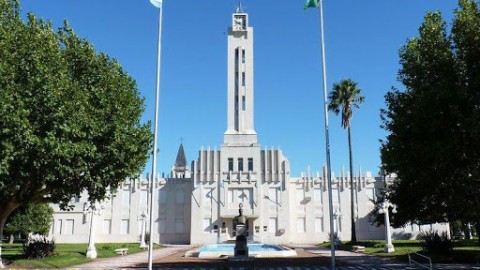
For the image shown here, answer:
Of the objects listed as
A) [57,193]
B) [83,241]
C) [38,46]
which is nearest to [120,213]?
[83,241]

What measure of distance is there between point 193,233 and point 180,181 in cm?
827

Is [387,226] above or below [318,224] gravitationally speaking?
above

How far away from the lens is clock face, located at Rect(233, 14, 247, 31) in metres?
65.0

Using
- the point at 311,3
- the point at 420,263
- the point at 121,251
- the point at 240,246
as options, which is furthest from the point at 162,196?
the point at 311,3

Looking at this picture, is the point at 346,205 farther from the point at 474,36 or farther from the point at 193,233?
the point at 474,36

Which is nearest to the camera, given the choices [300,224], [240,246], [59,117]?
[59,117]

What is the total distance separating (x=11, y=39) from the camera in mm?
18203

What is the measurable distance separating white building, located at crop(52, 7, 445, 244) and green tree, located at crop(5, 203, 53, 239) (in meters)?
6.24

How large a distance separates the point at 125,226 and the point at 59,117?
47.3 m

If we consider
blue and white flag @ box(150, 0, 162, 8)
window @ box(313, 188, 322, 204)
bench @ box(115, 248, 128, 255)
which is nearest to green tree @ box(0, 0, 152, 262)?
blue and white flag @ box(150, 0, 162, 8)

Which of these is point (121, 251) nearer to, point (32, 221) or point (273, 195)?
point (32, 221)

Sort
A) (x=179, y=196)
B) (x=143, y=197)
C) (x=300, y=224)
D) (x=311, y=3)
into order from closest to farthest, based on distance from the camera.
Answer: (x=311, y=3)
(x=300, y=224)
(x=179, y=196)
(x=143, y=197)

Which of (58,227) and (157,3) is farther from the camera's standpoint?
(58,227)

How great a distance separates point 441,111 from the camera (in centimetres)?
1812
